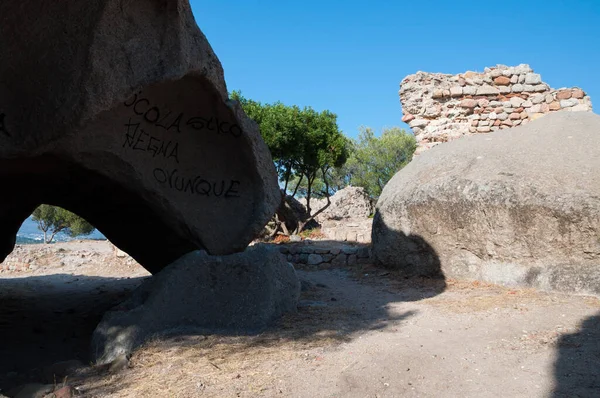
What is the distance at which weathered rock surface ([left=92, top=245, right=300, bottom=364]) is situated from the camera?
4.45 metres

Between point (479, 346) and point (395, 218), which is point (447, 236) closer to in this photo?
point (395, 218)

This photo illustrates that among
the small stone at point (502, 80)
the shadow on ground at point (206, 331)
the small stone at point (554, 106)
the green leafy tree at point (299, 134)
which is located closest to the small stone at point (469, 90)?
the small stone at point (502, 80)

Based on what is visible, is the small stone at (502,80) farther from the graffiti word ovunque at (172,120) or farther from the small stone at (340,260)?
the graffiti word ovunque at (172,120)

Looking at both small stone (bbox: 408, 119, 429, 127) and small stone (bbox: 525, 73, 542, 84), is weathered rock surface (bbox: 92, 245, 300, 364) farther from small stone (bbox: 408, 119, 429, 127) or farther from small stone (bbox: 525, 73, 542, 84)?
small stone (bbox: 525, 73, 542, 84)

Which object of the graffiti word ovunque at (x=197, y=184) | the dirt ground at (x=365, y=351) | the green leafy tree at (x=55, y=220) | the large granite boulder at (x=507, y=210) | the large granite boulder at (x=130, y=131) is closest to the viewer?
the dirt ground at (x=365, y=351)

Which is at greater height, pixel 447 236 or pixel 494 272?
pixel 447 236

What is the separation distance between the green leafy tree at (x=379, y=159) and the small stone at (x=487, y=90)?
1354 centimetres

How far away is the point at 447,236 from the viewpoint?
290 inches

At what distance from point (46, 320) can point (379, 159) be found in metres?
22.1

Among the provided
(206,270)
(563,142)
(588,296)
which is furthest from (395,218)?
(206,270)

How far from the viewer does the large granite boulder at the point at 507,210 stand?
6046 mm

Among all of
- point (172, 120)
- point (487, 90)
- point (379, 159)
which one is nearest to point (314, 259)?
point (487, 90)

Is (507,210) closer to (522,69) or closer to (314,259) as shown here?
(314,259)

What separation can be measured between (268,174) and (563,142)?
4.21 metres
